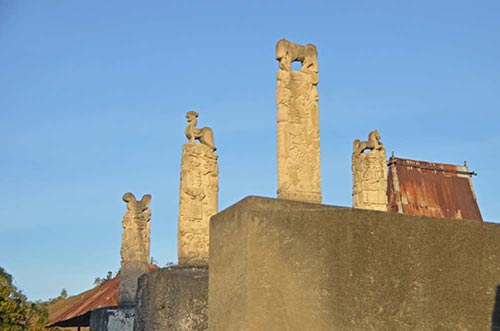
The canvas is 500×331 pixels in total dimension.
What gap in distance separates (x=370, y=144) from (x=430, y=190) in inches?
377

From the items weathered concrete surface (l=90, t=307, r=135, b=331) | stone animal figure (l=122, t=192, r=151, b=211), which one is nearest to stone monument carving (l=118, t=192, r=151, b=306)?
stone animal figure (l=122, t=192, r=151, b=211)

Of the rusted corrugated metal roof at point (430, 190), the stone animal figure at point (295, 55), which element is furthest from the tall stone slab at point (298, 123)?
the rusted corrugated metal roof at point (430, 190)

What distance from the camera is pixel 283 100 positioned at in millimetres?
5930

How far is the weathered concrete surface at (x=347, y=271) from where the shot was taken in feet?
10.3

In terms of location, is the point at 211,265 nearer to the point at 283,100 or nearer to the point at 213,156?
the point at 283,100

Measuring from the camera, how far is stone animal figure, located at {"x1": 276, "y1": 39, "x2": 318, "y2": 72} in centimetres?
595

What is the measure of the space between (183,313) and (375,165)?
9694mm

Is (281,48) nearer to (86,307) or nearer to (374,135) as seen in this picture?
(374,135)

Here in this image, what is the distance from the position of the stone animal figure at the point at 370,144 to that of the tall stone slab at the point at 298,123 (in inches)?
327

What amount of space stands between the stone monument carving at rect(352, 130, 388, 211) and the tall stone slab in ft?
24.8

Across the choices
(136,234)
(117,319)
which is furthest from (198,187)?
(136,234)

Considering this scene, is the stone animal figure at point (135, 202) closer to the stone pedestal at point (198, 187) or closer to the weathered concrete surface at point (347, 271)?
the stone pedestal at point (198, 187)

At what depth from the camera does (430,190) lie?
2303 cm

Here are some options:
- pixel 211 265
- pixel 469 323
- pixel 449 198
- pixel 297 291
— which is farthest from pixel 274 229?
pixel 449 198
